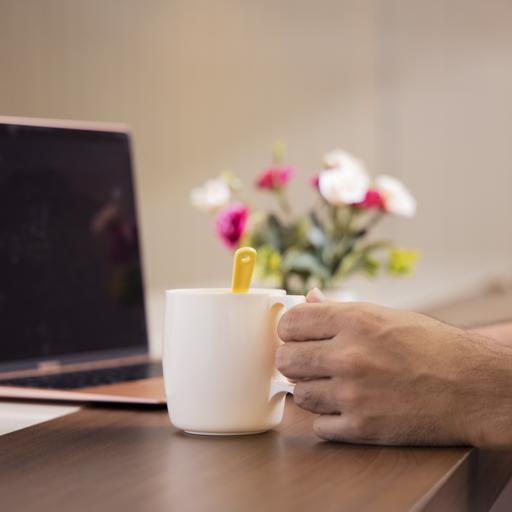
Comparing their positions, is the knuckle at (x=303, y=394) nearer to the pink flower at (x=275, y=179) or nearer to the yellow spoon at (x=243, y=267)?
the yellow spoon at (x=243, y=267)

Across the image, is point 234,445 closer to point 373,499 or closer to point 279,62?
point 373,499

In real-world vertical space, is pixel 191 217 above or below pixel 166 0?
below

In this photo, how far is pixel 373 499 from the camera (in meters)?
0.52

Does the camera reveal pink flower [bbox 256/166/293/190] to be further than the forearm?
Yes

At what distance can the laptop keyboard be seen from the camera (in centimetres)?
100

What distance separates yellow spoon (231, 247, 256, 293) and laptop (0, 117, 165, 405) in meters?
0.35

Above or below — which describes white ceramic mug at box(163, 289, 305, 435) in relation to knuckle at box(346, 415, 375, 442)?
above

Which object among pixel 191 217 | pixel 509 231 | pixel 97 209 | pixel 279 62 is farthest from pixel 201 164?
pixel 97 209

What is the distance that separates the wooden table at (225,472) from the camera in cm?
51

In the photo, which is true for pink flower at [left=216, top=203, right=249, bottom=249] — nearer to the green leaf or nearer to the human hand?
the green leaf

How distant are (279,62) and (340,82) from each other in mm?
451

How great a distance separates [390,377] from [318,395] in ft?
0.19

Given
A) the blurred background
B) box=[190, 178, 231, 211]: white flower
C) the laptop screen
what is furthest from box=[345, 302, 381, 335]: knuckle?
the blurred background

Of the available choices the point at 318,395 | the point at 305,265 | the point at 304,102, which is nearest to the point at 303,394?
the point at 318,395
